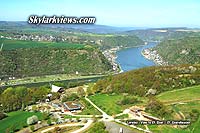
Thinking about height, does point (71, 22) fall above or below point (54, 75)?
above

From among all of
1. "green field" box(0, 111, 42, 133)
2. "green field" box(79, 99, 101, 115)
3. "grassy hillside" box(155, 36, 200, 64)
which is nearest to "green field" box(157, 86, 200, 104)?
"green field" box(79, 99, 101, 115)

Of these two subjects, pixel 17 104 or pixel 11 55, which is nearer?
pixel 17 104

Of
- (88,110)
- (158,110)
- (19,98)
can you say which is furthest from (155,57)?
(158,110)

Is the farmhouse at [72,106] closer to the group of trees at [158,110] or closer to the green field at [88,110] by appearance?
the green field at [88,110]

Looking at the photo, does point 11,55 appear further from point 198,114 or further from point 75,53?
point 198,114

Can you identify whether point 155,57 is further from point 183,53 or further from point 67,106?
point 67,106

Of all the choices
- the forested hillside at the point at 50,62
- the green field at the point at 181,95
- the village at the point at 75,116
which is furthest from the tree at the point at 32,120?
the forested hillside at the point at 50,62

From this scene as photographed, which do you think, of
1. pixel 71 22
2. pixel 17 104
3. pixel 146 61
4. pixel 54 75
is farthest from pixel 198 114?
pixel 146 61
